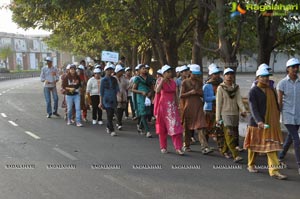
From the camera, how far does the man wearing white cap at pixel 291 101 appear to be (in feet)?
22.9

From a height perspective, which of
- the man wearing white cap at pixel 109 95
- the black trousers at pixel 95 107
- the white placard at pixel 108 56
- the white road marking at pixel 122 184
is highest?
the white placard at pixel 108 56

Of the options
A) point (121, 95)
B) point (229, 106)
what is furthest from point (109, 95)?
point (229, 106)

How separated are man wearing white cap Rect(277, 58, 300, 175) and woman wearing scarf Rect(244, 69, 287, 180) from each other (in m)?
0.26

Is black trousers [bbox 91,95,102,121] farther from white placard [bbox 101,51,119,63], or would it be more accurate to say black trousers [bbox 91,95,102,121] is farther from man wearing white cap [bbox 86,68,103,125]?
white placard [bbox 101,51,119,63]

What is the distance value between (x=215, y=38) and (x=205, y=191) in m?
15.2

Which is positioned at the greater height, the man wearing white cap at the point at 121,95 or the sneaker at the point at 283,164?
the man wearing white cap at the point at 121,95

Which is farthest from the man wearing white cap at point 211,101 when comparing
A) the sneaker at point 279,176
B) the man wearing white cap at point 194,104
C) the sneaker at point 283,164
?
the sneaker at point 279,176

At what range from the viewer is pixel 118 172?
23.6ft

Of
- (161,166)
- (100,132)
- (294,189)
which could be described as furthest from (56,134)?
(294,189)

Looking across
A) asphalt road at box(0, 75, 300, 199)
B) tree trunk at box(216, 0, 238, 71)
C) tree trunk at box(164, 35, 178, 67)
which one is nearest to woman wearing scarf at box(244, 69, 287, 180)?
asphalt road at box(0, 75, 300, 199)

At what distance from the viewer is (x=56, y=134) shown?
11.0 meters

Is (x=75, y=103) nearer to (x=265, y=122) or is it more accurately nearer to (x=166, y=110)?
(x=166, y=110)

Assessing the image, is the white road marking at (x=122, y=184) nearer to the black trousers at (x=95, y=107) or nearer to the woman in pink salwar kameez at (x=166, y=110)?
the woman in pink salwar kameez at (x=166, y=110)

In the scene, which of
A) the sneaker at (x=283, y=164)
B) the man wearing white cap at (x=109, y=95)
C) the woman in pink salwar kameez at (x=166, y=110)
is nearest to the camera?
the sneaker at (x=283, y=164)
